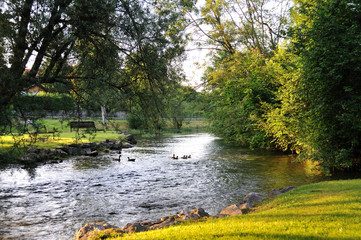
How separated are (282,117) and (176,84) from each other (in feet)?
34.8

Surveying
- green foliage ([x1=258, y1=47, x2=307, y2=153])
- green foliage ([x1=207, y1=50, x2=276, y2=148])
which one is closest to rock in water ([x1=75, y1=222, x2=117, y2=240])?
green foliage ([x1=258, y1=47, x2=307, y2=153])

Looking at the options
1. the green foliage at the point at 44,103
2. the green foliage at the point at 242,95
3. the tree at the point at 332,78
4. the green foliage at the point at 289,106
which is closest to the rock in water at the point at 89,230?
the green foliage at the point at 44,103

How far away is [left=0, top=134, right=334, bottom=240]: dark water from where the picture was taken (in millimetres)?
9977

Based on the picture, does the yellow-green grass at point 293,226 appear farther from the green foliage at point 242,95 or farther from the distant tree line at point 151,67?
the green foliage at point 242,95

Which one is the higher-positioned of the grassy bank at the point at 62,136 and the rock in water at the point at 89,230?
the grassy bank at the point at 62,136

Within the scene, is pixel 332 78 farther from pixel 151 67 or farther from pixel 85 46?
pixel 85 46

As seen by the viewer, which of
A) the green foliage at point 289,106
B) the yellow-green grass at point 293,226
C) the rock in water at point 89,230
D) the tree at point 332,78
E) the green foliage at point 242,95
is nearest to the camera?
the yellow-green grass at point 293,226

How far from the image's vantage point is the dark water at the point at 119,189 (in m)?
9.98

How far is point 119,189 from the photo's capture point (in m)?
14.4

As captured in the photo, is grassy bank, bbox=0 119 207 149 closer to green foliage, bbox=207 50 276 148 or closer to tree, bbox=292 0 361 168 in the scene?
green foliage, bbox=207 50 276 148

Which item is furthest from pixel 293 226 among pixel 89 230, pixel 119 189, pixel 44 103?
pixel 119 189

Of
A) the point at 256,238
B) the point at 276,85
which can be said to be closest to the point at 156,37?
the point at 256,238

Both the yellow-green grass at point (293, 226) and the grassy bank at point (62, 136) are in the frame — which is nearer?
the yellow-green grass at point (293, 226)

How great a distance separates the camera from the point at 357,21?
1386cm
